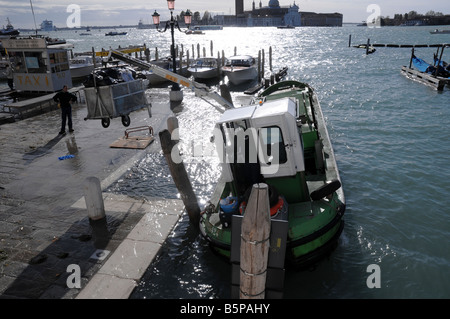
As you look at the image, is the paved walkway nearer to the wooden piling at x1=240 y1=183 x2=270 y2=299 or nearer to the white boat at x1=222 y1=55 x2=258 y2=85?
the wooden piling at x1=240 y1=183 x2=270 y2=299

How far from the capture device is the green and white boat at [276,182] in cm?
681

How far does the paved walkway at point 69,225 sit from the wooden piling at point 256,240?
2.96 meters

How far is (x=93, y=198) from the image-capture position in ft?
28.4

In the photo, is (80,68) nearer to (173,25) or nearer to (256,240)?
(173,25)

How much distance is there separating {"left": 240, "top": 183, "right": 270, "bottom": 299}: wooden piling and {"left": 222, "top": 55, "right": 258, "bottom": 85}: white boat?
26.7 metres

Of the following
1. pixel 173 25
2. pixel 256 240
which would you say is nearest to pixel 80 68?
pixel 173 25

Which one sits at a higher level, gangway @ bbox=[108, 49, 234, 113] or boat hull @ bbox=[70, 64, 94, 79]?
gangway @ bbox=[108, 49, 234, 113]

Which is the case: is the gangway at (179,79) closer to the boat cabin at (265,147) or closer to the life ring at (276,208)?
the boat cabin at (265,147)

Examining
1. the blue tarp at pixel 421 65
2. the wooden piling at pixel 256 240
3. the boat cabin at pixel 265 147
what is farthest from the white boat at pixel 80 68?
the blue tarp at pixel 421 65

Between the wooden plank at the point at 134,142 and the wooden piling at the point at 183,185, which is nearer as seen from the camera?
the wooden piling at the point at 183,185

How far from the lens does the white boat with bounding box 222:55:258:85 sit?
30.3 m

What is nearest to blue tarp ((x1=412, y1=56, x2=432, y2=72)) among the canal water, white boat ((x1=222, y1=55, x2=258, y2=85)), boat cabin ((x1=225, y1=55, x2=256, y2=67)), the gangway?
the canal water
